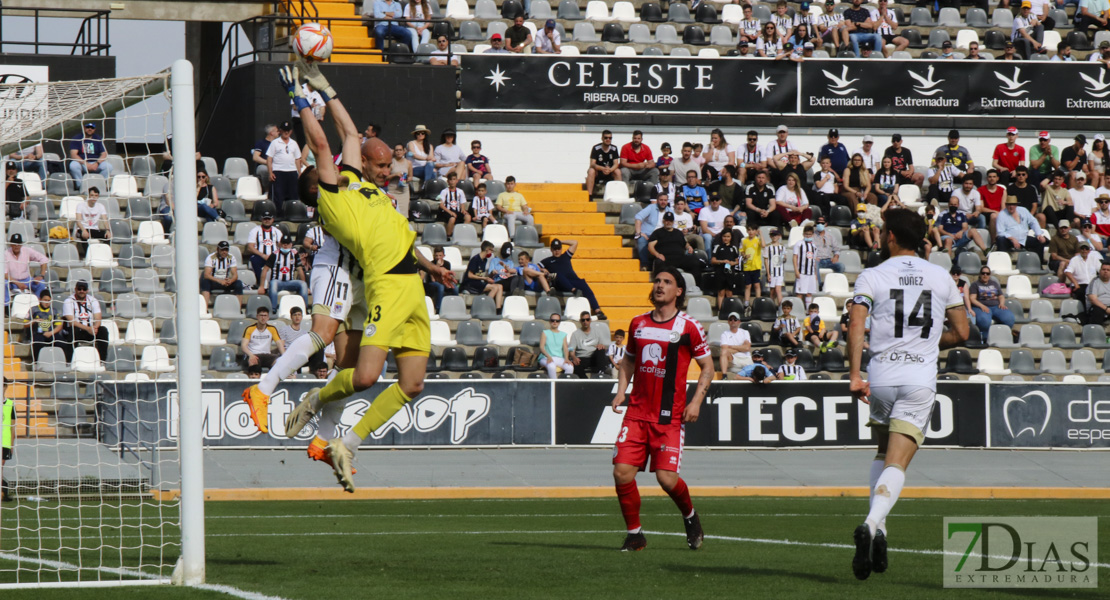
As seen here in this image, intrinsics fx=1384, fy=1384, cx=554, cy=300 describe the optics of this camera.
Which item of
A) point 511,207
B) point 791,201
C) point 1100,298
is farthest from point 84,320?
point 1100,298

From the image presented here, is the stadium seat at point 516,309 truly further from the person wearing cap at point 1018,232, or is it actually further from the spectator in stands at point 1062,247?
the spectator in stands at point 1062,247

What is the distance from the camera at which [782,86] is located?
29.1 meters

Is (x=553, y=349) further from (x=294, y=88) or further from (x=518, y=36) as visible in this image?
(x=294, y=88)

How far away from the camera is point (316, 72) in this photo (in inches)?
340

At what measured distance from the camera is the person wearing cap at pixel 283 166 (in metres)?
24.2

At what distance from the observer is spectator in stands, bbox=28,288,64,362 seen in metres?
13.8

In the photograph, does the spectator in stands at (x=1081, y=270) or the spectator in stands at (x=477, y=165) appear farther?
the spectator in stands at (x=477, y=165)

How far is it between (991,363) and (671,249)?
5.81 meters

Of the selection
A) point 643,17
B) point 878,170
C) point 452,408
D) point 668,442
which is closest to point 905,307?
point 668,442

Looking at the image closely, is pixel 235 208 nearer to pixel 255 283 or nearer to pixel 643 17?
pixel 255 283

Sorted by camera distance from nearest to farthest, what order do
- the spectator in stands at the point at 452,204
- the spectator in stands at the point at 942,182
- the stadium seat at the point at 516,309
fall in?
the stadium seat at the point at 516,309 → the spectator in stands at the point at 452,204 → the spectator in stands at the point at 942,182

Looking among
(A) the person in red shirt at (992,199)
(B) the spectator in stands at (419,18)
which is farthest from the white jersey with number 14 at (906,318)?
(B) the spectator in stands at (419,18)

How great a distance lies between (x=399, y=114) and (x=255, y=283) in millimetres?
6042

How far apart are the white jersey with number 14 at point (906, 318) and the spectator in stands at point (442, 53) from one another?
20061 millimetres
